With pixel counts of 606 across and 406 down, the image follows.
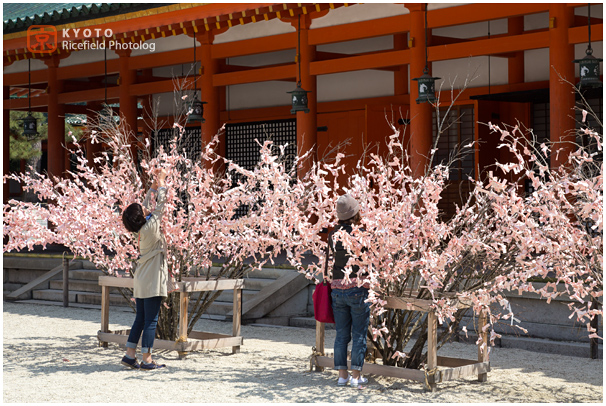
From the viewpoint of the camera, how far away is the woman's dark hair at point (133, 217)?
6797 millimetres

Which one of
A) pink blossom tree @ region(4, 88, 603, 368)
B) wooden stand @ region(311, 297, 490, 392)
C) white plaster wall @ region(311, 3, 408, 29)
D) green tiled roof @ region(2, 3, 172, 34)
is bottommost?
wooden stand @ region(311, 297, 490, 392)

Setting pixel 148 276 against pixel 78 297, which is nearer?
pixel 148 276

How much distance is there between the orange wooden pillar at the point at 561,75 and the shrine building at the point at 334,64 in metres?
0.02

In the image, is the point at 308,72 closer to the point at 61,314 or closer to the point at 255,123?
the point at 255,123

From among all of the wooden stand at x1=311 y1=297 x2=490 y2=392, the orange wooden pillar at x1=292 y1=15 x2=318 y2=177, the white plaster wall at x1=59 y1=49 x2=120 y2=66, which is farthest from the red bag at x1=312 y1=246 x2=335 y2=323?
the white plaster wall at x1=59 y1=49 x2=120 y2=66

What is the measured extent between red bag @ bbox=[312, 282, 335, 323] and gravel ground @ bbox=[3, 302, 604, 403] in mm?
530

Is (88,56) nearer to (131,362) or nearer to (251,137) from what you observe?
(251,137)

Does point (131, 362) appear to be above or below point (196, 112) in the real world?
below

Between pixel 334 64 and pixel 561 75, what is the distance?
11.4ft

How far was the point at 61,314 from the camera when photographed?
11.0 m

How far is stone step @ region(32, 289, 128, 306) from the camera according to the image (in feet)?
38.4

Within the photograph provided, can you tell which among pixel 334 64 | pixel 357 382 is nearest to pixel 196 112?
pixel 334 64

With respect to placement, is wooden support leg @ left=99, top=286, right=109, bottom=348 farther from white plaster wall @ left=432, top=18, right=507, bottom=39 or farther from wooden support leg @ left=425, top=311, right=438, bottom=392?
white plaster wall @ left=432, top=18, right=507, bottom=39

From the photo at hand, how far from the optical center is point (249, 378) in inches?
261
